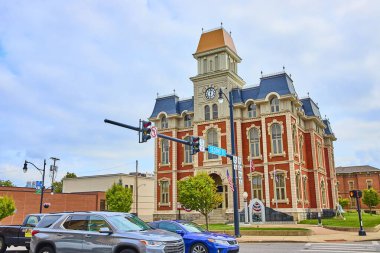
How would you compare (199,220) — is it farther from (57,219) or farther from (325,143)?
(57,219)

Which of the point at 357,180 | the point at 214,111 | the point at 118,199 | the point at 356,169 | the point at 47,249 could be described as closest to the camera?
the point at 47,249

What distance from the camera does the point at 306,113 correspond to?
156 feet

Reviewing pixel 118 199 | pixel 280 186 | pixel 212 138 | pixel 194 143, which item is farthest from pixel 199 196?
pixel 118 199

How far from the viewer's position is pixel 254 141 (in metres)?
42.5

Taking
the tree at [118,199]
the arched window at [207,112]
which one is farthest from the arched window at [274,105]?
the tree at [118,199]

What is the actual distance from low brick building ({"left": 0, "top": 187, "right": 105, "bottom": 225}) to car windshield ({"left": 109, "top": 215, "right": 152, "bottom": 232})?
121 ft

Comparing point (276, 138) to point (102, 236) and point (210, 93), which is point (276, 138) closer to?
point (210, 93)

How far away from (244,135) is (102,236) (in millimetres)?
34260

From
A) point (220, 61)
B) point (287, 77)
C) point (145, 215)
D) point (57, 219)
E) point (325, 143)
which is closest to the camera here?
point (57, 219)

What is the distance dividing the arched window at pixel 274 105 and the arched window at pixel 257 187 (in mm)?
7862

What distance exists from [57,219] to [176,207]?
3507cm

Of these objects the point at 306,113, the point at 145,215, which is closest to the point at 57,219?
the point at 306,113

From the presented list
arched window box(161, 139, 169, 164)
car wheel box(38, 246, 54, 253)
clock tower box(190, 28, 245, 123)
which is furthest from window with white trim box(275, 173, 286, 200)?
car wheel box(38, 246, 54, 253)

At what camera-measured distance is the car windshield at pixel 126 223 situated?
34.0ft
